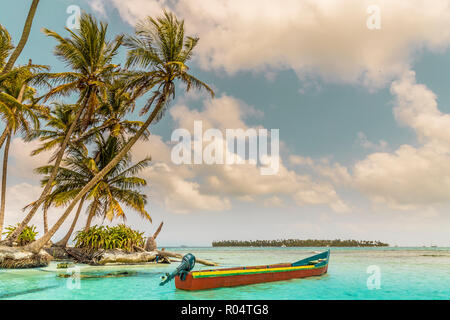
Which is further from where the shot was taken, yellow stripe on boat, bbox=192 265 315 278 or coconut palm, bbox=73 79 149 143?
coconut palm, bbox=73 79 149 143

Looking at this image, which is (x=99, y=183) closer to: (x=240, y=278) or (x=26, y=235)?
(x=26, y=235)

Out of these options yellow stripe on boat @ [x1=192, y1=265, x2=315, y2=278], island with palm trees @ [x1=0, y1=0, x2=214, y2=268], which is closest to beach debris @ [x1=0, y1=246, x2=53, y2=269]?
island with palm trees @ [x1=0, y1=0, x2=214, y2=268]

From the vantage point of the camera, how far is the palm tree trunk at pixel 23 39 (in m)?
13.1

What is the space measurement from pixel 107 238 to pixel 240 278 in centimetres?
1127

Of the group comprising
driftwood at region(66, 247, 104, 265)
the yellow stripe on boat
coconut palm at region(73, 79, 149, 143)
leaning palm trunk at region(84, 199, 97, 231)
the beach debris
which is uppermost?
coconut palm at region(73, 79, 149, 143)

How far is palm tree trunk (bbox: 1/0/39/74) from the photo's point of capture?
1314cm

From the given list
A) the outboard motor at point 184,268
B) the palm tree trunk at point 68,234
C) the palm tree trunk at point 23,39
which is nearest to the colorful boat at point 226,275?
the outboard motor at point 184,268

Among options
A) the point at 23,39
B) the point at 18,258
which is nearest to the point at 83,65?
the point at 23,39

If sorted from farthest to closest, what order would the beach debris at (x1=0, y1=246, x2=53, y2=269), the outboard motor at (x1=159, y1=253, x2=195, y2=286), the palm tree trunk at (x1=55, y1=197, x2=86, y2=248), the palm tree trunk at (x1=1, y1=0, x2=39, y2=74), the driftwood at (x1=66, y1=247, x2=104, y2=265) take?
the palm tree trunk at (x1=55, y1=197, x2=86, y2=248), the driftwood at (x1=66, y1=247, x2=104, y2=265), the beach debris at (x1=0, y1=246, x2=53, y2=269), the palm tree trunk at (x1=1, y1=0, x2=39, y2=74), the outboard motor at (x1=159, y1=253, x2=195, y2=286)

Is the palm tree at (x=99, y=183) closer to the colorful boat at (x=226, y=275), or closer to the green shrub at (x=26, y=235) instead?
the green shrub at (x=26, y=235)

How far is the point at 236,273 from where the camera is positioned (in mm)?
9836

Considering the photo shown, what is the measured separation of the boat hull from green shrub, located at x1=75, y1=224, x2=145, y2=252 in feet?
34.0

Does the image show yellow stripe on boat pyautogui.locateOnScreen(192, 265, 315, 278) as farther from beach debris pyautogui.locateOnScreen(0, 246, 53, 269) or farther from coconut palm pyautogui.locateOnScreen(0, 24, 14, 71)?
coconut palm pyautogui.locateOnScreen(0, 24, 14, 71)
